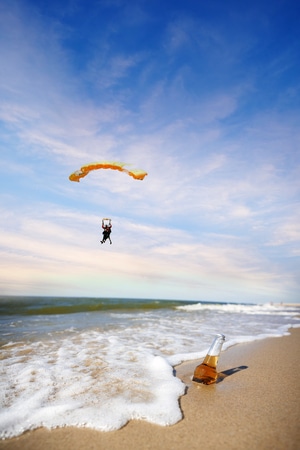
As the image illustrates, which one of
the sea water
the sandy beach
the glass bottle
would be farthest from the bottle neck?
the sea water

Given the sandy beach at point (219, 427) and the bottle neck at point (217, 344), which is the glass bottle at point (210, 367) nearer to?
the bottle neck at point (217, 344)

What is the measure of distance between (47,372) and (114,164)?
4.91 m

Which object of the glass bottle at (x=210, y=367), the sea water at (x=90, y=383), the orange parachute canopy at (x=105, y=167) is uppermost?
the orange parachute canopy at (x=105, y=167)

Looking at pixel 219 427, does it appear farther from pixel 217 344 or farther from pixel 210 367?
pixel 210 367

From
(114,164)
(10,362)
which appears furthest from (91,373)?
(114,164)

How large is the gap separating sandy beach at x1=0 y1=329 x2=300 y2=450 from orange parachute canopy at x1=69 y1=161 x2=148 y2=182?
4.61 m

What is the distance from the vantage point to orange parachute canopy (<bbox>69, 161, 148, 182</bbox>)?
6.70 meters

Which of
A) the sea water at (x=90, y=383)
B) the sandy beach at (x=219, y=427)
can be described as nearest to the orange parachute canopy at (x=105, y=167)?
the sea water at (x=90, y=383)

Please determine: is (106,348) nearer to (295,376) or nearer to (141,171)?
(295,376)

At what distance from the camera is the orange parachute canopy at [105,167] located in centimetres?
670

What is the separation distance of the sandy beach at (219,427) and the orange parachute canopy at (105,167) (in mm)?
4611

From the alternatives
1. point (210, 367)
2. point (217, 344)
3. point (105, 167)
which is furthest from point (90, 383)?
point (105, 167)

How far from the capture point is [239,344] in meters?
6.88

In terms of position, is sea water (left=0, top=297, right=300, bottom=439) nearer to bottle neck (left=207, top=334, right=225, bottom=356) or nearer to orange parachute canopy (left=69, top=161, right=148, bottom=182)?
bottle neck (left=207, top=334, right=225, bottom=356)
